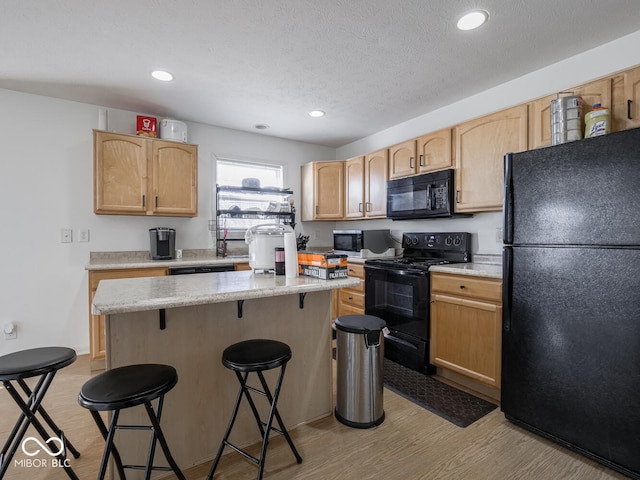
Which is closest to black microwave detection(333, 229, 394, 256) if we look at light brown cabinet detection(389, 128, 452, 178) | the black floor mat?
light brown cabinet detection(389, 128, 452, 178)

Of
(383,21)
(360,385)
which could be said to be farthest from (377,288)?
(383,21)

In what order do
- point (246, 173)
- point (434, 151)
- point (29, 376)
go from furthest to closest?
point (246, 173) < point (434, 151) < point (29, 376)

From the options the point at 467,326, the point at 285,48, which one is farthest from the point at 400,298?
the point at 285,48

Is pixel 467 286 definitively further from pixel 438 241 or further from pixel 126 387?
pixel 126 387

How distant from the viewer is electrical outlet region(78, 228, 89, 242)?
10.5 feet

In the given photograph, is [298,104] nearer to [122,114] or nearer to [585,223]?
[122,114]

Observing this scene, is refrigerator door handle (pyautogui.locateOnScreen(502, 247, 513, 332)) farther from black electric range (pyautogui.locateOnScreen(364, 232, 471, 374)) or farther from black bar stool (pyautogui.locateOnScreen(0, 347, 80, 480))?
black bar stool (pyautogui.locateOnScreen(0, 347, 80, 480))

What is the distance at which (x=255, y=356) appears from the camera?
145 centimetres

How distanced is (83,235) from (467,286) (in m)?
3.59

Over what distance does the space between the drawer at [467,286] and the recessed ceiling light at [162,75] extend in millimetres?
2722

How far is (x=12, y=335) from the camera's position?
2934mm

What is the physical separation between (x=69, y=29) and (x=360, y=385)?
9.49 ft

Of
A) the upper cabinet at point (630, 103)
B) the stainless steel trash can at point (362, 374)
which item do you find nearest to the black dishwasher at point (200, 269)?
the stainless steel trash can at point (362, 374)

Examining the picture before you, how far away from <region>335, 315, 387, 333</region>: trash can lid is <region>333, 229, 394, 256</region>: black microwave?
1562mm
